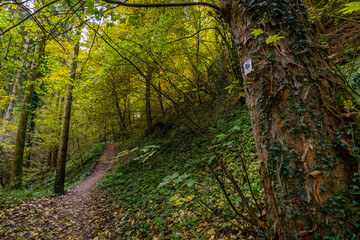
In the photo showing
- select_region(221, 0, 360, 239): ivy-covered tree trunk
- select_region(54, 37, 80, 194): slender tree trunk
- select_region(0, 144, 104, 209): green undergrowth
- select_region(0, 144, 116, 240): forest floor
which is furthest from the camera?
select_region(0, 144, 104, 209): green undergrowth

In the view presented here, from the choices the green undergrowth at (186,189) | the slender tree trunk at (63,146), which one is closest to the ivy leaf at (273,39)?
the green undergrowth at (186,189)

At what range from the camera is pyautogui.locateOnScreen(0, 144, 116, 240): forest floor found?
3.88 m

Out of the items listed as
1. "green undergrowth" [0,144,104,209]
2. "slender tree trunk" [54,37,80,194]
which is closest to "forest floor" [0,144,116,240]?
"slender tree trunk" [54,37,80,194]

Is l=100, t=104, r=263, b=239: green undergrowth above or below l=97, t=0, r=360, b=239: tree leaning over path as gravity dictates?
below

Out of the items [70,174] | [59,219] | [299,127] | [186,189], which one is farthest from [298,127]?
[70,174]

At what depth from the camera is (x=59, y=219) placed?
4.79 m

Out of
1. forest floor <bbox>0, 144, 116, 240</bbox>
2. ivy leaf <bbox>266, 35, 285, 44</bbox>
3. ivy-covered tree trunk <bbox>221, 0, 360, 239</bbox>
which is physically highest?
ivy leaf <bbox>266, 35, 285, 44</bbox>

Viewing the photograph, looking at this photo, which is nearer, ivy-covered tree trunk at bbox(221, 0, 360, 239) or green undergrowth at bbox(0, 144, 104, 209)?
Answer: ivy-covered tree trunk at bbox(221, 0, 360, 239)

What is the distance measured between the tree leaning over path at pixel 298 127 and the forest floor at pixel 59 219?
13.7 feet

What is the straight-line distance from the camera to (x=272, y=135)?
3.96ft

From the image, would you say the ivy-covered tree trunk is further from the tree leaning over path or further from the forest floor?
the forest floor

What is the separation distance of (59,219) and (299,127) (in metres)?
6.39

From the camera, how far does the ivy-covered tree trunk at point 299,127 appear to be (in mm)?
967

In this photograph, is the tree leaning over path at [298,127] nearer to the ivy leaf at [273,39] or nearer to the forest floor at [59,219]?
the ivy leaf at [273,39]
